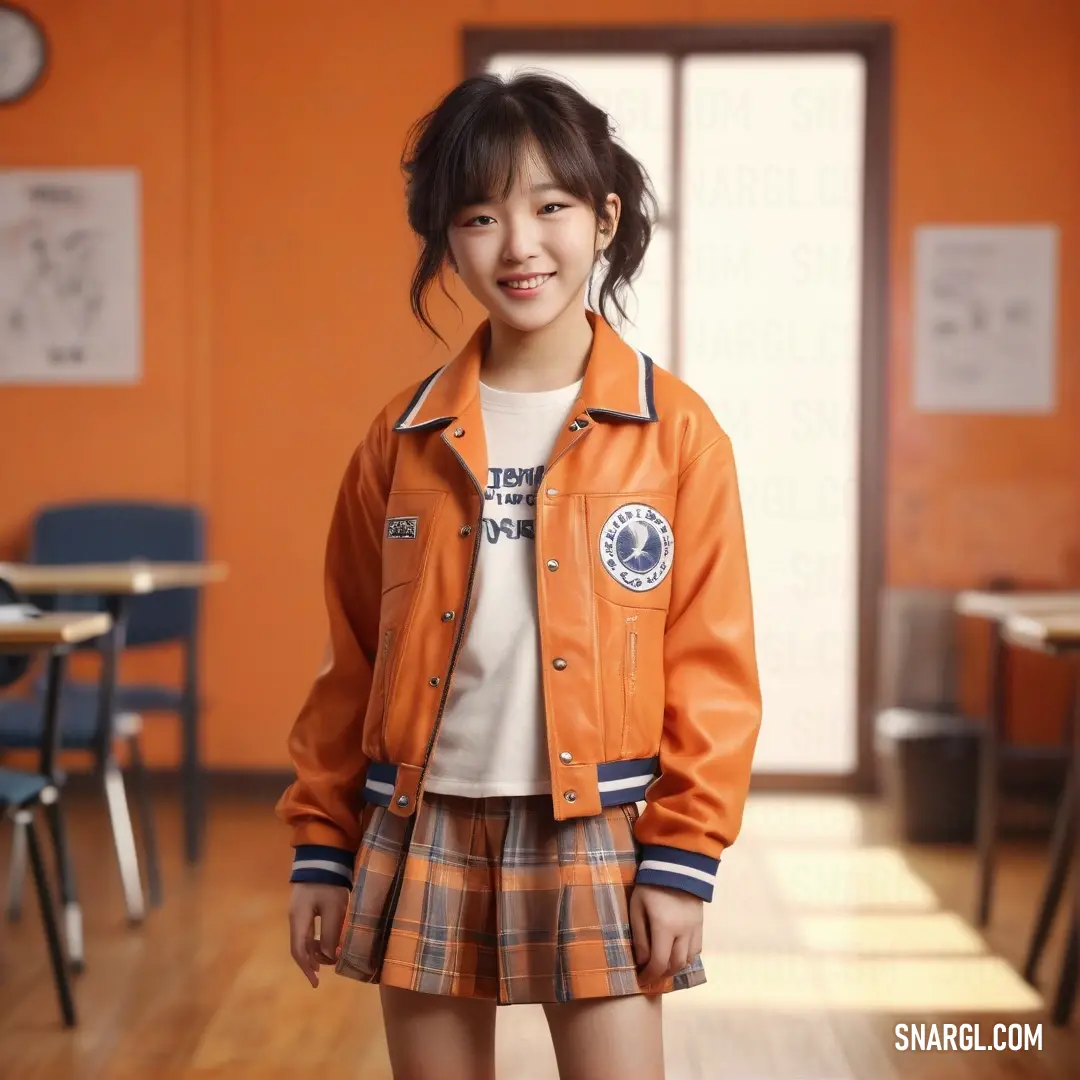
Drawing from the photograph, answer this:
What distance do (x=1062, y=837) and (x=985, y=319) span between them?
2203 mm

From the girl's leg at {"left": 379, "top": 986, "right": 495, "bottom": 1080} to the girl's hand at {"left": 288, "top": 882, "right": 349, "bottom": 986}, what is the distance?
70 mm

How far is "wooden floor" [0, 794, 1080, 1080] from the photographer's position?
2.26 metres

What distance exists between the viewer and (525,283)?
1047mm

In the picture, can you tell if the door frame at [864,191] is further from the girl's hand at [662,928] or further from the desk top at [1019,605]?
the girl's hand at [662,928]

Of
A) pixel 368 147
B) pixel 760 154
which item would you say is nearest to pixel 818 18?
pixel 760 154

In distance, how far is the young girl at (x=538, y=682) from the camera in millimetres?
1001

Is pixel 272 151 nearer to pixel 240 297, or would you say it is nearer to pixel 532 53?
pixel 240 297

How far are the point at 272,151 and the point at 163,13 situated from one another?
1.84ft

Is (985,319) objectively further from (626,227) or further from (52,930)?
(626,227)

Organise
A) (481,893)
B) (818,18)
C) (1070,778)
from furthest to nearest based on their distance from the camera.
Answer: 1. (818,18)
2. (1070,778)
3. (481,893)

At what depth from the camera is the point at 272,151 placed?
14.5 ft

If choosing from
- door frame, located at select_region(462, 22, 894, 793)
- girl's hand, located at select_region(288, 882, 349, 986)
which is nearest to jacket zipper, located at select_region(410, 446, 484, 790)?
girl's hand, located at select_region(288, 882, 349, 986)

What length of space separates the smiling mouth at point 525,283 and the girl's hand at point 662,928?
0.46m

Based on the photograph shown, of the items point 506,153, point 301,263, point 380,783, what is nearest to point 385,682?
point 380,783
